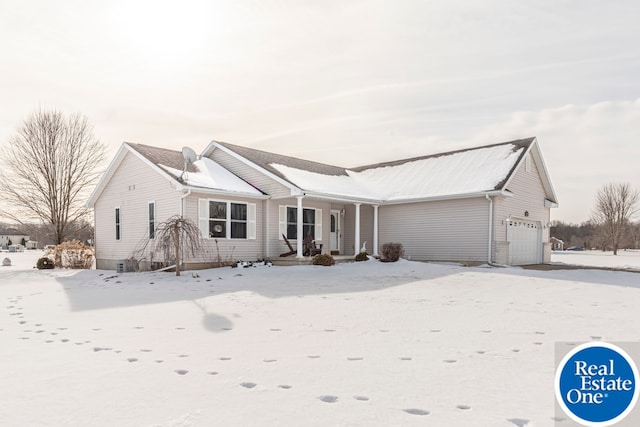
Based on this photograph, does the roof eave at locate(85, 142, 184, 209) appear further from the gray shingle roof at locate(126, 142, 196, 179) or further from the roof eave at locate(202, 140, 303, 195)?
the roof eave at locate(202, 140, 303, 195)

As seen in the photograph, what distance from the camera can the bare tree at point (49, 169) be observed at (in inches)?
1001

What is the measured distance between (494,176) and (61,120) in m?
25.6

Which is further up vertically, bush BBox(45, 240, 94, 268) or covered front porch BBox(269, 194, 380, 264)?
covered front porch BBox(269, 194, 380, 264)

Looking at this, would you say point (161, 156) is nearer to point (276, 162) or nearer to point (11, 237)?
point (276, 162)

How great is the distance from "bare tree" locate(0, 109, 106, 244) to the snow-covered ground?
60.2ft

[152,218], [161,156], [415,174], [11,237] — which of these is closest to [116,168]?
[161,156]

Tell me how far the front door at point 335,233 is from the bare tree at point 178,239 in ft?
24.0

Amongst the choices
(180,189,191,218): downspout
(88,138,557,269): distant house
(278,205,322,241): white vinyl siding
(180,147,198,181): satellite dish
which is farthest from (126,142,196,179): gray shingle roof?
(278,205,322,241): white vinyl siding

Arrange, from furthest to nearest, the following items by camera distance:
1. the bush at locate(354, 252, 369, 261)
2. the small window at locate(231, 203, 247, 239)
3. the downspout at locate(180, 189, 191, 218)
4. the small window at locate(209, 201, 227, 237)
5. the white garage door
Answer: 1. the white garage door
2. the bush at locate(354, 252, 369, 261)
3. the small window at locate(231, 203, 247, 239)
4. the small window at locate(209, 201, 227, 237)
5. the downspout at locate(180, 189, 191, 218)

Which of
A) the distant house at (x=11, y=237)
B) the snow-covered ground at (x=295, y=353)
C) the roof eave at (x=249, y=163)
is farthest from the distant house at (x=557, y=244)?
the distant house at (x=11, y=237)

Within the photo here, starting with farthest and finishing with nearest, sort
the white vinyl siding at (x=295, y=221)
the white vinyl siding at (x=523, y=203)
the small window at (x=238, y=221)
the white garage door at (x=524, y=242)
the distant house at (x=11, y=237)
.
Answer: the distant house at (x=11, y=237) < the white garage door at (x=524, y=242) < the white vinyl siding at (x=295, y=221) < the white vinyl siding at (x=523, y=203) < the small window at (x=238, y=221)

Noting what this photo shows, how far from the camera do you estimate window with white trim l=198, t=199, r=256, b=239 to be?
615 inches

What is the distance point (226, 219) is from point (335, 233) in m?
6.34

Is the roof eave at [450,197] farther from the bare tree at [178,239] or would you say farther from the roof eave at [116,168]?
the roof eave at [116,168]
